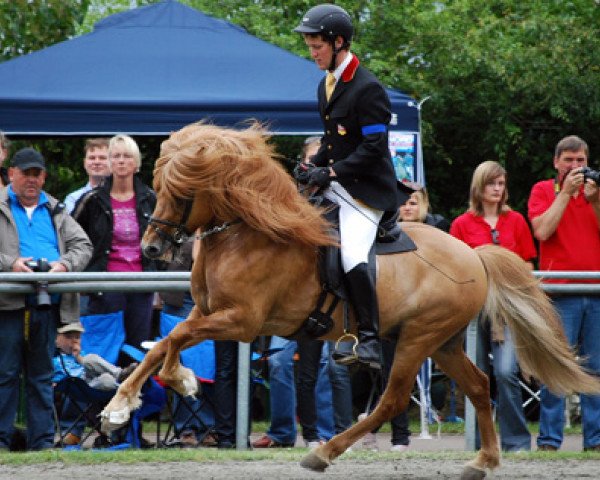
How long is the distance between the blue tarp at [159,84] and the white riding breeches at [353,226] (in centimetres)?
340

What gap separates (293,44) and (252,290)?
798 cm

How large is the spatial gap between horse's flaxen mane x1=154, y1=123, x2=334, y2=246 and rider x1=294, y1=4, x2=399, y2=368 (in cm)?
30

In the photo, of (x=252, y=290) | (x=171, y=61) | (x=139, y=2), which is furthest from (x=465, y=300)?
(x=139, y=2)

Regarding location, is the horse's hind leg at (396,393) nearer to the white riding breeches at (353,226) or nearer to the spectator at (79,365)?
the white riding breeches at (353,226)

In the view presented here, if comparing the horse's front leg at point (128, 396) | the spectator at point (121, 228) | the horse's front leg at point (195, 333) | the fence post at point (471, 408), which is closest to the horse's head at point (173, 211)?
the horse's front leg at point (195, 333)

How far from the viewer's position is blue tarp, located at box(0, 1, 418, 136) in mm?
12242

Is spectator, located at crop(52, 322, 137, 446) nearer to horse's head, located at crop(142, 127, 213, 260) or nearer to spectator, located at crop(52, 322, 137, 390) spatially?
spectator, located at crop(52, 322, 137, 390)

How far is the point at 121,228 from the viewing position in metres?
11.0

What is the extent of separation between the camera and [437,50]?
15.8m

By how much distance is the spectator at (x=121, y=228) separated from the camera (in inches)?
427

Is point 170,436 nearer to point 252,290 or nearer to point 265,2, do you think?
point 252,290

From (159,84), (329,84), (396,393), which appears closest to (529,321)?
(396,393)

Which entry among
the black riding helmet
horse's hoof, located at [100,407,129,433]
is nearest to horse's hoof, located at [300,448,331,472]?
horse's hoof, located at [100,407,129,433]

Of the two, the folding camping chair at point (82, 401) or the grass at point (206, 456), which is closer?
the grass at point (206, 456)
